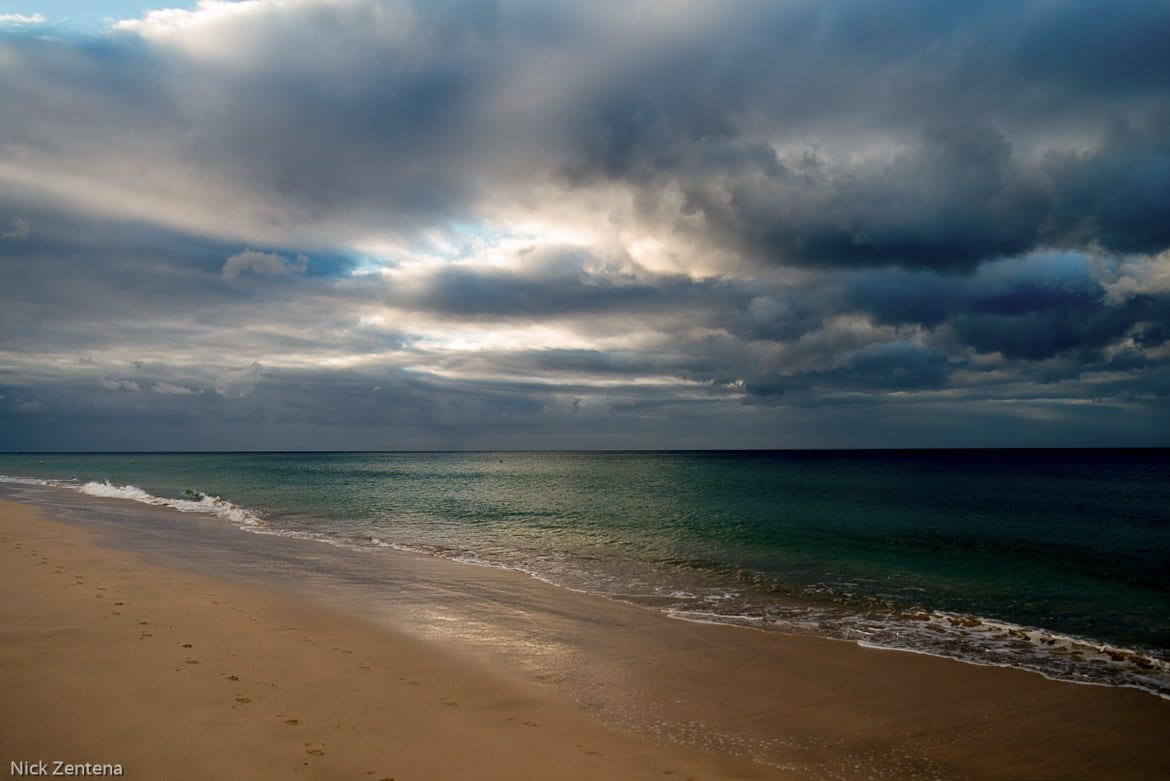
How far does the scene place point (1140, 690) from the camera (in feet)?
34.5

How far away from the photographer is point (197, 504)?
A: 4422 cm

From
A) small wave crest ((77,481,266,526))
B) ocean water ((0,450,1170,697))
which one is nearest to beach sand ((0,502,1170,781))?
ocean water ((0,450,1170,697))

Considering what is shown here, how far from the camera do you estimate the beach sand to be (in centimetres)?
672

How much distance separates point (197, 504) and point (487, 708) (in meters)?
45.7

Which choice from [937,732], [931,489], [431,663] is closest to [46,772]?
[431,663]

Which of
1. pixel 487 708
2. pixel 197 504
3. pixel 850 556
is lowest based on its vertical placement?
pixel 197 504

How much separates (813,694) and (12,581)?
1857cm

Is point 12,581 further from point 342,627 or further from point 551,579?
point 551,579

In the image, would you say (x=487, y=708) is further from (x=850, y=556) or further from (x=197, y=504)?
(x=197, y=504)

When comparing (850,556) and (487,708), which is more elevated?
(487,708)

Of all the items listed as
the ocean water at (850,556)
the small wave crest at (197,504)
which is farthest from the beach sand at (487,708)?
the small wave crest at (197,504)

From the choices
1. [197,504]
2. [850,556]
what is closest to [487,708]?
[850,556]

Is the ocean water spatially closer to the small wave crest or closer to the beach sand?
the small wave crest

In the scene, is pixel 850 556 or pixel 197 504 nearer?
pixel 850 556
